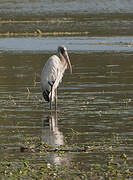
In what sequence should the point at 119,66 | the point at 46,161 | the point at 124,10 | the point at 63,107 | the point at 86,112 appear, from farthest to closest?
the point at 124,10 → the point at 119,66 → the point at 63,107 → the point at 86,112 → the point at 46,161

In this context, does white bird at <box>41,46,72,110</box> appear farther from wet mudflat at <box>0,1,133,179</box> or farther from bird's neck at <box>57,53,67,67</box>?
bird's neck at <box>57,53,67,67</box>

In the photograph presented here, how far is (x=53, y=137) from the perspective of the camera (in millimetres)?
13336

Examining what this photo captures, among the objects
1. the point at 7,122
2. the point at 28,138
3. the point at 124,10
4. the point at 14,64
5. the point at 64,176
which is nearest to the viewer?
the point at 64,176

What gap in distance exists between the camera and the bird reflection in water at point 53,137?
11109mm

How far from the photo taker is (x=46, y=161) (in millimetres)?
11031

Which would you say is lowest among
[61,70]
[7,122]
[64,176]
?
[64,176]

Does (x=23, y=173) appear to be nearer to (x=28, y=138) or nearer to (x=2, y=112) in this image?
(x=28, y=138)

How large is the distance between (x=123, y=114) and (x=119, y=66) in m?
10.9

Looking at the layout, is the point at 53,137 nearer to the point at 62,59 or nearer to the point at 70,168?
the point at 70,168

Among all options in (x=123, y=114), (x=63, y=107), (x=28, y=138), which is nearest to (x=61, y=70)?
(x=63, y=107)

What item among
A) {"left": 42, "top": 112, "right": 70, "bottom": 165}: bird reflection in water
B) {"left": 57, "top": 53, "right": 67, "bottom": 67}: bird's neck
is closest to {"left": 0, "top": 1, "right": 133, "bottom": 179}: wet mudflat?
{"left": 42, "top": 112, "right": 70, "bottom": 165}: bird reflection in water

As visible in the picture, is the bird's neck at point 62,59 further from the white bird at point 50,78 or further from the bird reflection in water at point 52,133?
the bird reflection in water at point 52,133

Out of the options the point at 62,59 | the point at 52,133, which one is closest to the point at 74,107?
the point at 62,59

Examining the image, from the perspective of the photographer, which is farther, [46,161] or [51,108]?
[51,108]
